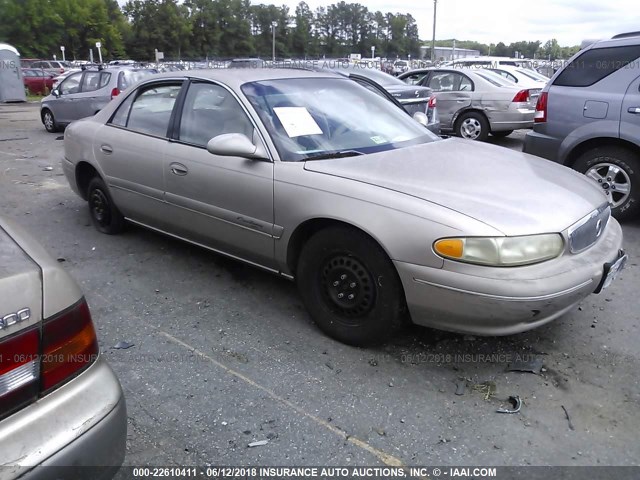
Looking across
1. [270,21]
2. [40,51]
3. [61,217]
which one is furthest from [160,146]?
[270,21]

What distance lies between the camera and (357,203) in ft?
9.87

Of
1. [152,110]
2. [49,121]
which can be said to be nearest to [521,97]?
[152,110]

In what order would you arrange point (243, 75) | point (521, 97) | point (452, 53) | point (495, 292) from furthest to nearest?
1. point (452, 53)
2. point (521, 97)
3. point (243, 75)
4. point (495, 292)

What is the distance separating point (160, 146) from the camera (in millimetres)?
4203

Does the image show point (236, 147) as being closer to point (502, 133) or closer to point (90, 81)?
point (502, 133)

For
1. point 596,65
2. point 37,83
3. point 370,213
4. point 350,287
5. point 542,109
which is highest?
point 37,83

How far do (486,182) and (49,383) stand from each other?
2.43 metres

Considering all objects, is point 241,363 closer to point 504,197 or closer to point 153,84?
point 504,197

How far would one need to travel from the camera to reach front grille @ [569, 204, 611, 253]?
2.89 metres

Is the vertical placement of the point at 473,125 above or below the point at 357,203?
above

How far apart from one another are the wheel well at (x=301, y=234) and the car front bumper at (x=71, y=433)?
1.66 meters

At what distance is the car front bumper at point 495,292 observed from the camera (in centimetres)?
266

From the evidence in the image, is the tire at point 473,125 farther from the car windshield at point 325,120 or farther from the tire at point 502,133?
the car windshield at point 325,120

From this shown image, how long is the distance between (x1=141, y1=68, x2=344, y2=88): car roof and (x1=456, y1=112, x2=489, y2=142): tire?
6881 mm
